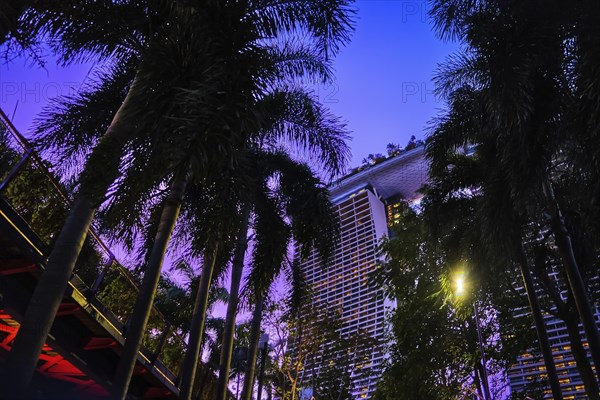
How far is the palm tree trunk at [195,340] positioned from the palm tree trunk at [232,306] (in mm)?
1035

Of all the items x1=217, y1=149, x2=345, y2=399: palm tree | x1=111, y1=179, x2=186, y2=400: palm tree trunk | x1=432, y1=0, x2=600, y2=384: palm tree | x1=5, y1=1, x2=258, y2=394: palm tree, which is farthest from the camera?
x1=217, y1=149, x2=345, y2=399: palm tree

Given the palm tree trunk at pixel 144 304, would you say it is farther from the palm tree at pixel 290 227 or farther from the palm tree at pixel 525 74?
the palm tree at pixel 525 74

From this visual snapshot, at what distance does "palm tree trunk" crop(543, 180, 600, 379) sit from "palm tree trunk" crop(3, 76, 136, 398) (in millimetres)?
8594

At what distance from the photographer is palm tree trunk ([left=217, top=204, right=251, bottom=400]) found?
10969 mm

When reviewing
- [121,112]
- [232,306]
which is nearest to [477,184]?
[232,306]

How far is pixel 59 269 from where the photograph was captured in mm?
5145

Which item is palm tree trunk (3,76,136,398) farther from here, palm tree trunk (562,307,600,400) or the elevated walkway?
palm tree trunk (562,307,600,400)

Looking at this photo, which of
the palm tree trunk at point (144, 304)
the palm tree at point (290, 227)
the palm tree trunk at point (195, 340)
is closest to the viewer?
the palm tree trunk at point (144, 304)

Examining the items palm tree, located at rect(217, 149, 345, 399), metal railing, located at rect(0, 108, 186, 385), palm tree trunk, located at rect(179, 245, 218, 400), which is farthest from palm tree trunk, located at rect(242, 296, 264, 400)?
metal railing, located at rect(0, 108, 186, 385)

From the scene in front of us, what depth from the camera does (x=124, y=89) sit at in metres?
8.92

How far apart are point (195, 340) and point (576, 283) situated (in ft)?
27.9

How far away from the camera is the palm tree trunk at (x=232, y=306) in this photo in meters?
11.0

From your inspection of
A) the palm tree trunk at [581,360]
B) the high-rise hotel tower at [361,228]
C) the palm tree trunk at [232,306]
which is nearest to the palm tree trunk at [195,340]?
the palm tree trunk at [232,306]

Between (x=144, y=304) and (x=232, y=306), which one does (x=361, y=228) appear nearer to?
(x=232, y=306)
